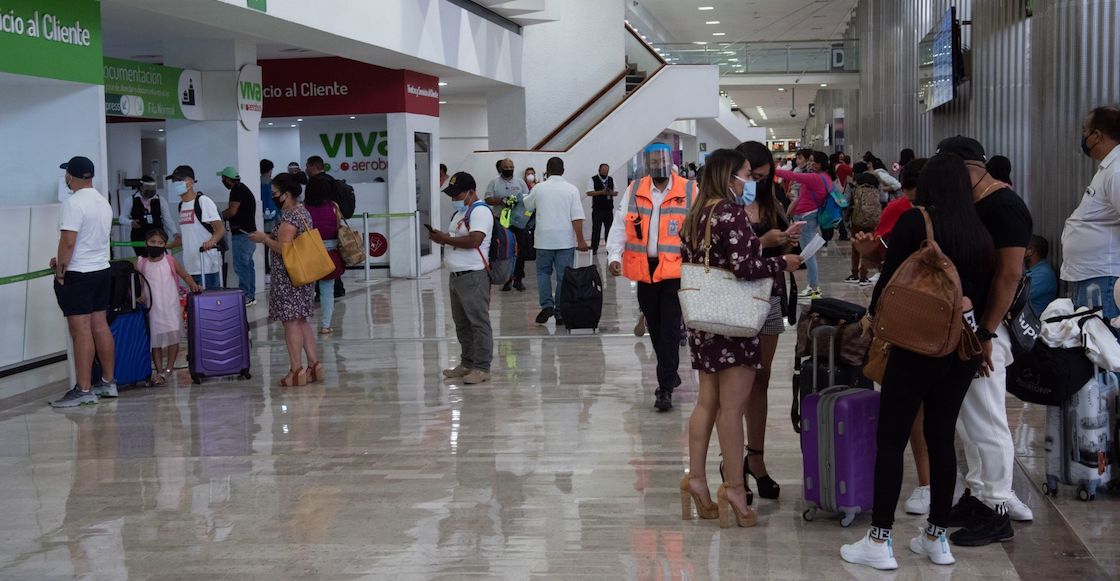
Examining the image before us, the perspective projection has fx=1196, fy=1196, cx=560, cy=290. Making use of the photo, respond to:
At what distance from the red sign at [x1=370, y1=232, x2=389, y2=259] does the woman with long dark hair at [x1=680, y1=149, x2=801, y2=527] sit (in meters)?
12.9

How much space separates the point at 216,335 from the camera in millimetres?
8391

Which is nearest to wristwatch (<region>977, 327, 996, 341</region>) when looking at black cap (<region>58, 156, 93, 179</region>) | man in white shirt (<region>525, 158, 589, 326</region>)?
black cap (<region>58, 156, 93, 179</region>)

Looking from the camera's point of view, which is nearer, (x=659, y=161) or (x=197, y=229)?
(x=659, y=161)

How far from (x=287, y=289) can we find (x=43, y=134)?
120 inches

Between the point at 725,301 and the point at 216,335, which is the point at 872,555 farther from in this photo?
the point at 216,335

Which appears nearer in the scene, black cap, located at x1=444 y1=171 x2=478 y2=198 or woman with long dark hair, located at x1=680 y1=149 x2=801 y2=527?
woman with long dark hair, located at x1=680 y1=149 x2=801 y2=527

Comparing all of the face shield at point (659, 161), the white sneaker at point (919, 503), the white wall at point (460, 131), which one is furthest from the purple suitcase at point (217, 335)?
the white wall at point (460, 131)

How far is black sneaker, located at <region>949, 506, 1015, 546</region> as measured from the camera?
14.4ft

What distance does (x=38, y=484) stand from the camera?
5684mm

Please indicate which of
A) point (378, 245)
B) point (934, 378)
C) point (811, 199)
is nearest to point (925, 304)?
point (934, 378)

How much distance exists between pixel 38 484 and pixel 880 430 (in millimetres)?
3934

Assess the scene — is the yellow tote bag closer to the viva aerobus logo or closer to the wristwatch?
the wristwatch

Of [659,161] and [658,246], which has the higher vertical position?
[659,161]

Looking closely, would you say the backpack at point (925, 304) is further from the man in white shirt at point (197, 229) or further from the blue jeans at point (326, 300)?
the man in white shirt at point (197, 229)
